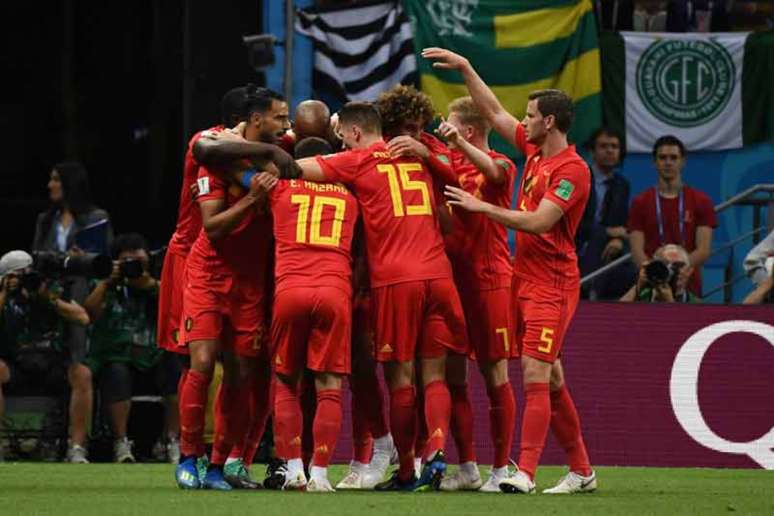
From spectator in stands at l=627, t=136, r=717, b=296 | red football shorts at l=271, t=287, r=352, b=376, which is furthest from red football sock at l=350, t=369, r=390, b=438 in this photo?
spectator in stands at l=627, t=136, r=717, b=296

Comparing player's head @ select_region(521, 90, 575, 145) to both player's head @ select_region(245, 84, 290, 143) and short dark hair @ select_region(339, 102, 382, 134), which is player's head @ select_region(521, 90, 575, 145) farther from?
player's head @ select_region(245, 84, 290, 143)

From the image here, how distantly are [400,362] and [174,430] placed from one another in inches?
Result: 204

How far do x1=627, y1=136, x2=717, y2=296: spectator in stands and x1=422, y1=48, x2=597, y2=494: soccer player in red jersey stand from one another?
208 inches

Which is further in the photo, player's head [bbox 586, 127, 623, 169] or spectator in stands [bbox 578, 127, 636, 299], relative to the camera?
player's head [bbox 586, 127, 623, 169]

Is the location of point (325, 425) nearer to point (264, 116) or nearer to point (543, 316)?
point (543, 316)

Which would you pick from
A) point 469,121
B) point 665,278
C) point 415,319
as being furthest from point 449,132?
point 665,278

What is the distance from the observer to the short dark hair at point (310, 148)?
11.8m

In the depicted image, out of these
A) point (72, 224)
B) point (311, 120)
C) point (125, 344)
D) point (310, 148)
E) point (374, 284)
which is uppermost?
point (311, 120)

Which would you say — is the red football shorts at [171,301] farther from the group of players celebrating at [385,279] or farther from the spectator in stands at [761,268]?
the spectator in stands at [761,268]

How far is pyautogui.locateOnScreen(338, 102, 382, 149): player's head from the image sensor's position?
11.6m

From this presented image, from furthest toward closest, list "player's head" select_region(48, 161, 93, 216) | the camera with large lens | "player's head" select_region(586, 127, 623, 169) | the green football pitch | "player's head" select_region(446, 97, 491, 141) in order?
"player's head" select_region(586, 127, 623, 169) → "player's head" select_region(48, 161, 93, 216) → the camera with large lens → "player's head" select_region(446, 97, 491, 141) → the green football pitch

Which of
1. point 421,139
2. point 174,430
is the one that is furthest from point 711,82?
point 421,139

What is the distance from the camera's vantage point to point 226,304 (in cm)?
1169

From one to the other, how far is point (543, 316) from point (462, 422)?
101 centimetres
